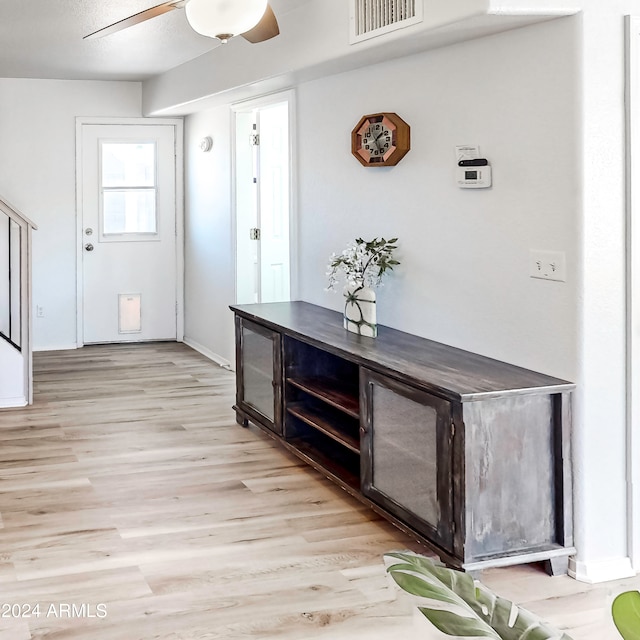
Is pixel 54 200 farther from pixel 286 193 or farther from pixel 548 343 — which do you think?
pixel 548 343

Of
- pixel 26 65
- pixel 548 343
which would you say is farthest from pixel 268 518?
pixel 26 65

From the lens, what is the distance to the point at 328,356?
16.0 ft

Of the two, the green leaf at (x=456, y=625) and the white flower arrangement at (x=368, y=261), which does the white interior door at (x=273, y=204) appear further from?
the green leaf at (x=456, y=625)

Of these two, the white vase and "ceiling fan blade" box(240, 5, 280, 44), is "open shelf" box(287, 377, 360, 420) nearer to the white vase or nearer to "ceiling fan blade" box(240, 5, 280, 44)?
the white vase

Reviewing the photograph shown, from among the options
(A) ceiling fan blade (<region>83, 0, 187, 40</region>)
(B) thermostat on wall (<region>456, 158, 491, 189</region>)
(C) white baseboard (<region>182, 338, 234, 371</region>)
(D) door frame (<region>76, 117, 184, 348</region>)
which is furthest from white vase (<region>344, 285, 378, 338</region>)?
(D) door frame (<region>76, 117, 184, 348</region>)

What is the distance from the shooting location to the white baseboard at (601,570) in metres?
3.27

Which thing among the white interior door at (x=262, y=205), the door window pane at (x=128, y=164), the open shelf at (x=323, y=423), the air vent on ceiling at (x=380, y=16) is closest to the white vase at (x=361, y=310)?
the open shelf at (x=323, y=423)

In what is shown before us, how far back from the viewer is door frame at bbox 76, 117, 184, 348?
8070mm

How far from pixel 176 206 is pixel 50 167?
1.16 m

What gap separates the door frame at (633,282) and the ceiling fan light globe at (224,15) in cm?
131

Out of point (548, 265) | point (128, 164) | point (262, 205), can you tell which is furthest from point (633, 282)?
point (128, 164)

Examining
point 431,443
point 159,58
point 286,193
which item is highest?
point 159,58

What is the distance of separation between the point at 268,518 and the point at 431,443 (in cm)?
94

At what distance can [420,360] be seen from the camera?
371cm
